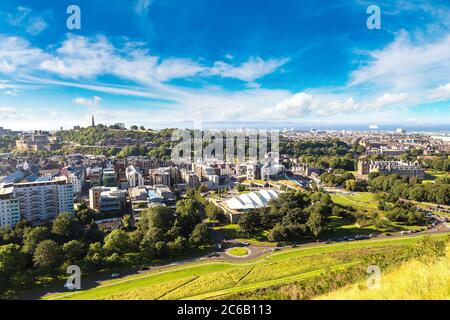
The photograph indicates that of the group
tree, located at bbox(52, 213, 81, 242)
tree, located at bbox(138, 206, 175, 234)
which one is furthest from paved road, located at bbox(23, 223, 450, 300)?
tree, located at bbox(52, 213, 81, 242)

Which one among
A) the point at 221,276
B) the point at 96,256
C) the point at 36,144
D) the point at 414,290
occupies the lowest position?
the point at 221,276

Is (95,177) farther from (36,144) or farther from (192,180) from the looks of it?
(36,144)

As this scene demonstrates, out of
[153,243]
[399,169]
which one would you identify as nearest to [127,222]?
[153,243]

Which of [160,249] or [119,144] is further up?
[119,144]

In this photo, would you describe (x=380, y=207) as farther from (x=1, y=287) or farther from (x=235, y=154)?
(x=235, y=154)
